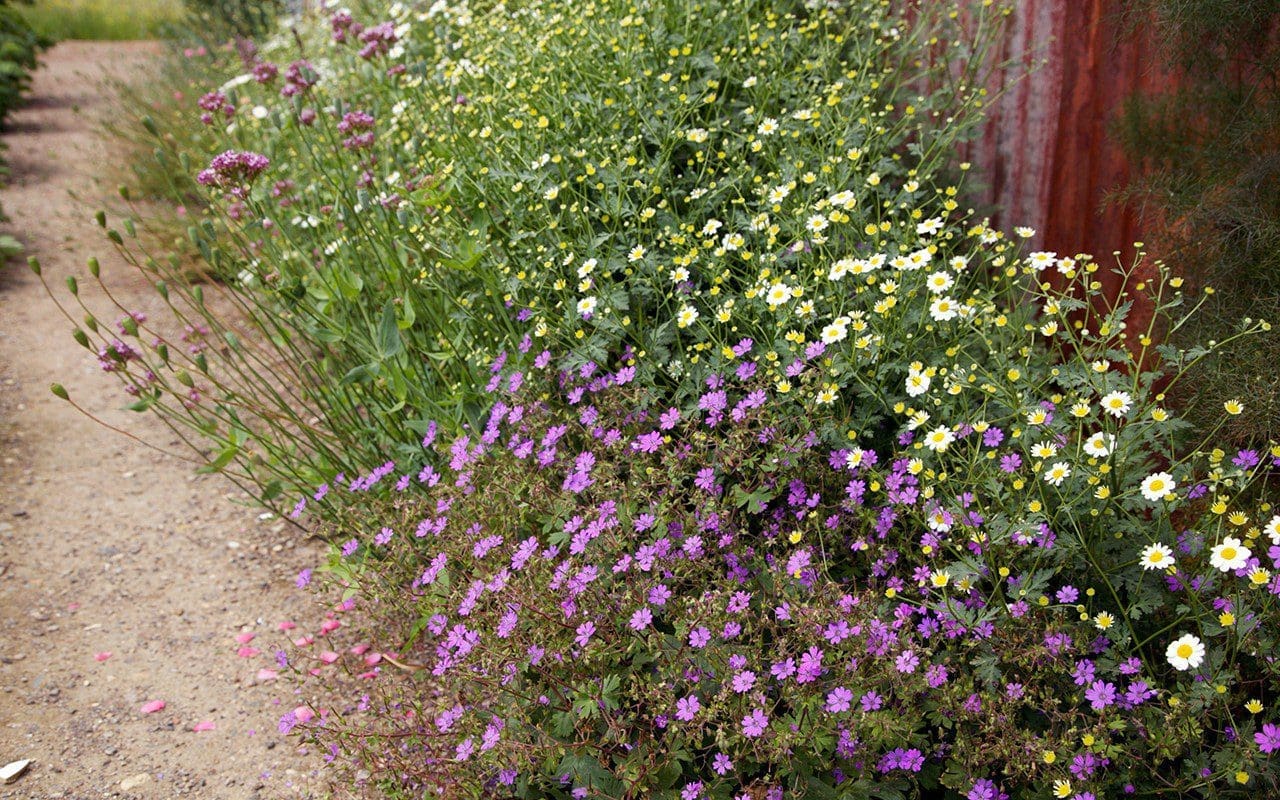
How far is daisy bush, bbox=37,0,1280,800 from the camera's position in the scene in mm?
2111

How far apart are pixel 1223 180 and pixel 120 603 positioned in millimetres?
3919

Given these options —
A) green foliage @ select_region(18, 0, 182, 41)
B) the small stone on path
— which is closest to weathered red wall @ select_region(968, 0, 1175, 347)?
the small stone on path

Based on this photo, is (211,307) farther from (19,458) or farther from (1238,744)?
(1238,744)

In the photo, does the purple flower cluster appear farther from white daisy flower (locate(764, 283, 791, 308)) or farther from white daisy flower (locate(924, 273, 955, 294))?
white daisy flower (locate(924, 273, 955, 294))

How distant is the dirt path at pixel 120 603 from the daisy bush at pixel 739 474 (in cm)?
37

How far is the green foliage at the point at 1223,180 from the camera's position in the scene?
103 inches

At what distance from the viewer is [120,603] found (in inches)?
146

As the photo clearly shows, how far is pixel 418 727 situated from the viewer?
2.67m

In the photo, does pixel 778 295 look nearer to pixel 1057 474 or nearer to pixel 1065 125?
pixel 1057 474

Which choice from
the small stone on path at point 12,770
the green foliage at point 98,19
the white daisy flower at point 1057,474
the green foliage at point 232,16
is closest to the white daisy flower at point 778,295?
the white daisy flower at point 1057,474

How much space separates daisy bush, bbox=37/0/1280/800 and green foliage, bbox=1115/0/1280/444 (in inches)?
4.3

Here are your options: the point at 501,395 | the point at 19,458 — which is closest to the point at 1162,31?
the point at 501,395

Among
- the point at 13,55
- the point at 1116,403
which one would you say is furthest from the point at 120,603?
the point at 13,55

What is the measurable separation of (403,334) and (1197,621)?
2635 millimetres
